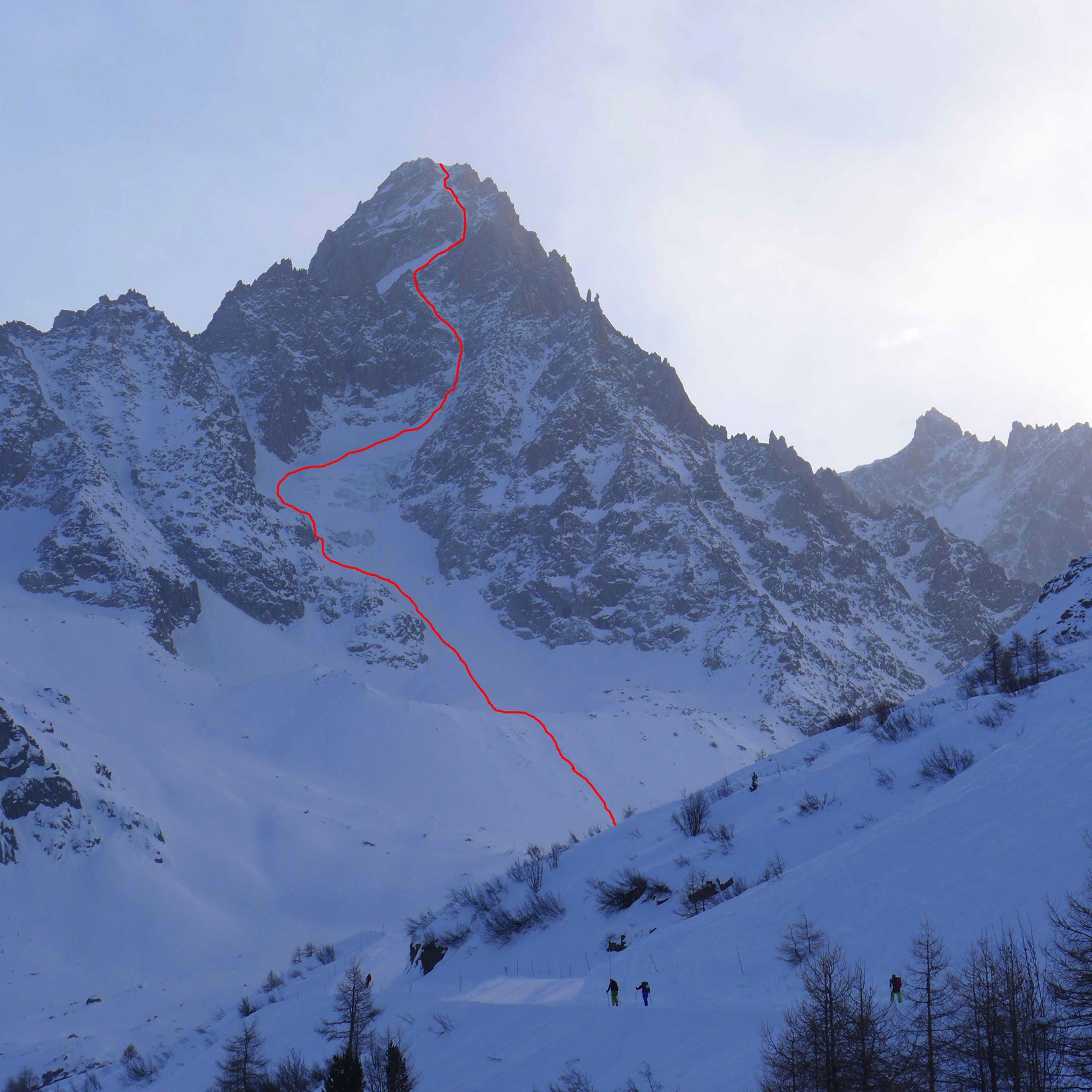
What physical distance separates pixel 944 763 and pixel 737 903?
6.93 m

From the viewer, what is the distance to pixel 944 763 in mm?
22938

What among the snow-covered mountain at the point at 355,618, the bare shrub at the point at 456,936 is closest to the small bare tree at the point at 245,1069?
the bare shrub at the point at 456,936

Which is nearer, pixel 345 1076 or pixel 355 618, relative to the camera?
pixel 345 1076

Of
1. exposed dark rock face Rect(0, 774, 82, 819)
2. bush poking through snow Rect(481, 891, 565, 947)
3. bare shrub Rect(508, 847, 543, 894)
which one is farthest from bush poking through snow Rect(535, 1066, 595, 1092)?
exposed dark rock face Rect(0, 774, 82, 819)

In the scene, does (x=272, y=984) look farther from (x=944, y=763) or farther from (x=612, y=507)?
(x=612, y=507)

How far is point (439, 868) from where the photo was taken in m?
64.4

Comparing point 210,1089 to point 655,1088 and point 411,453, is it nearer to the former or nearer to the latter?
point 655,1088

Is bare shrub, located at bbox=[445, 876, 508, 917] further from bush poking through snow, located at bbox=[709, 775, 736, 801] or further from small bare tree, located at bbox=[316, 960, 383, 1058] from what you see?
bush poking through snow, located at bbox=[709, 775, 736, 801]

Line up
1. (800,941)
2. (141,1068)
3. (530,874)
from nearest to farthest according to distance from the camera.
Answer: (800,941) < (530,874) < (141,1068)

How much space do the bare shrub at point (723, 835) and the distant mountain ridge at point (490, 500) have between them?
93708 mm

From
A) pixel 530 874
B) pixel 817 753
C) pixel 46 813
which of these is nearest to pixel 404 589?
pixel 46 813

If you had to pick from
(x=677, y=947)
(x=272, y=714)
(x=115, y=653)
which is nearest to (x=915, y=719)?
(x=677, y=947)

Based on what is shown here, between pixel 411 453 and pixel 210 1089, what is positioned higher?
pixel 411 453

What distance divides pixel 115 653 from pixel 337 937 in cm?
4924
